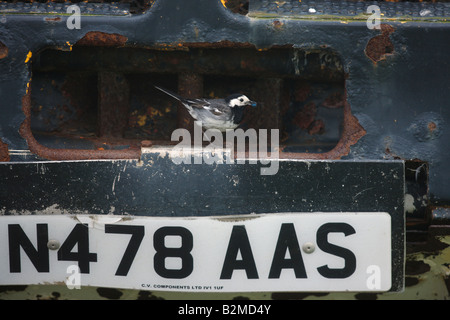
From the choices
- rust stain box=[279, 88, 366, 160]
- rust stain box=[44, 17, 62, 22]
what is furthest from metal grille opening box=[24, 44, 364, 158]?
rust stain box=[44, 17, 62, 22]

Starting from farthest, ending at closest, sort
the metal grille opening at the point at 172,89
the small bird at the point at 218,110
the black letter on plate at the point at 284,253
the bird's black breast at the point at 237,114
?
the bird's black breast at the point at 237,114 → the small bird at the point at 218,110 → the metal grille opening at the point at 172,89 → the black letter on plate at the point at 284,253

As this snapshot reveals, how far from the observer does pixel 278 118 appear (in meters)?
2.07

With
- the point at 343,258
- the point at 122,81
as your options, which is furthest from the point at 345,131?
the point at 122,81

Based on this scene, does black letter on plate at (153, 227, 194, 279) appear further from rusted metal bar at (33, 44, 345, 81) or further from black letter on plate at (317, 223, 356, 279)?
rusted metal bar at (33, 44, 345, 81)

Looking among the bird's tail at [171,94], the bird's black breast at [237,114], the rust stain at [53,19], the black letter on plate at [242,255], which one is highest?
the rust stain at [53,19]

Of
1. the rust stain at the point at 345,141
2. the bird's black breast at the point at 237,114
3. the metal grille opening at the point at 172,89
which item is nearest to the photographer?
the rust stain at the point at 345,141

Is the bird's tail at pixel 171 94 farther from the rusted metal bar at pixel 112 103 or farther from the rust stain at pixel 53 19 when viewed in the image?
the rust stain at pixel 53 19

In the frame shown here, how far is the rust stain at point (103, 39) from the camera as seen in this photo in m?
1.85

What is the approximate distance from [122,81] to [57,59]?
0.24 meters

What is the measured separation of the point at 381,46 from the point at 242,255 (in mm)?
792

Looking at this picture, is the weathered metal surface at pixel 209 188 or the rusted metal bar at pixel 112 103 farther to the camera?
the rusted metal bar at pixel 112 103

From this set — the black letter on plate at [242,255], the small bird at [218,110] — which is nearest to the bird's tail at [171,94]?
the small bird at [218,110]

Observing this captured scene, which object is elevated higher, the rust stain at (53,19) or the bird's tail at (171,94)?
the rust stain at (53,19)

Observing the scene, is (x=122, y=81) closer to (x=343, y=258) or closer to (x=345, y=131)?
(x=345, y=131)
